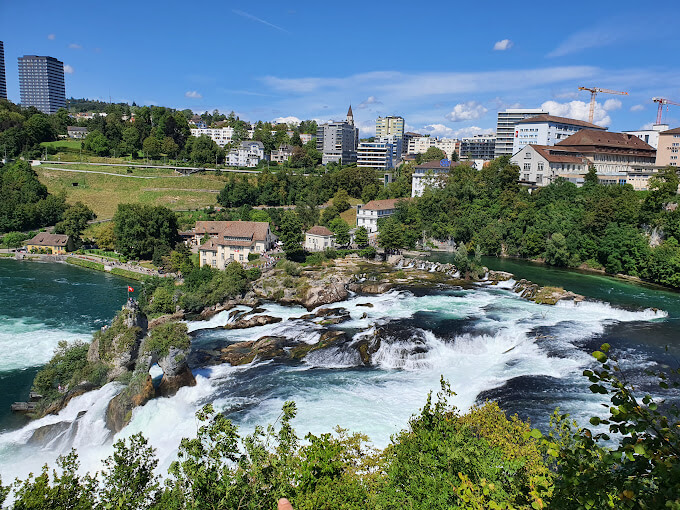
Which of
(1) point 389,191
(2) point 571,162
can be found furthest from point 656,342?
(1) point 389,191

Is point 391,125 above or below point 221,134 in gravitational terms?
above

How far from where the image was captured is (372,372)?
2819 centimetres

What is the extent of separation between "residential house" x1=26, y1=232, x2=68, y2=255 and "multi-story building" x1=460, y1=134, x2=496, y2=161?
9750cm

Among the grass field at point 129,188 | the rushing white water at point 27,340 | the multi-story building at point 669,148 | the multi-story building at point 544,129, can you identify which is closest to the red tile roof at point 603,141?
the multi-story building at point 669,148

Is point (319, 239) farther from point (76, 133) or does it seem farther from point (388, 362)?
point (76, 133)

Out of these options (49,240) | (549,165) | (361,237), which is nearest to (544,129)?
(549,165)

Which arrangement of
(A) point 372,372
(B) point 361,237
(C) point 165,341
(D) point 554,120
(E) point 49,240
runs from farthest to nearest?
(D) point 554,120
(E) point 49,240
(B) point 361,237
(A) point 372,372
(C) point 165,341

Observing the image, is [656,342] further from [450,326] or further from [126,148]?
[126,148]

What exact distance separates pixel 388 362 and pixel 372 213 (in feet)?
152

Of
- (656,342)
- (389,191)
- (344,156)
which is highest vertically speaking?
(344,156)

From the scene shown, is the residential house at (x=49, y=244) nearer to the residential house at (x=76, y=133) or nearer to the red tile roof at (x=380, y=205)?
the red tile roof at (x=380, y=205)

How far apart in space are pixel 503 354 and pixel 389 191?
200 ft

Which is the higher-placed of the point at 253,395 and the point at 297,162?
the point at 297,162

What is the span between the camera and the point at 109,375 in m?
26.9
